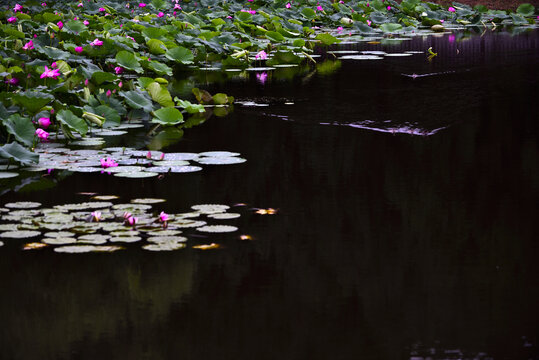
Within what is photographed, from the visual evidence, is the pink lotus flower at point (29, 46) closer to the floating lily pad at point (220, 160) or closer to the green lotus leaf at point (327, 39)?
the floating lily pad at point (220, 160)

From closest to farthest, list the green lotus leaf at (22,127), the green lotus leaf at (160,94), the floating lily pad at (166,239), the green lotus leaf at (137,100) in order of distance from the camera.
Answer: the floating lily pad at (166,239)
the green lotus leaf at (22,127)
the green lotus leaf at (137,100)
the green lotus leaf at (160,94)

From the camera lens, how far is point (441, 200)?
4051 mm

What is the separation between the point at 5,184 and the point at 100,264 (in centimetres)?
128

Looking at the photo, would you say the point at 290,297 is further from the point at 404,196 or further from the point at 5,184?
the point at 5,184

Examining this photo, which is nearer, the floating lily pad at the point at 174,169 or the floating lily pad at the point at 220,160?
the floating lily pad at the point at 174,169

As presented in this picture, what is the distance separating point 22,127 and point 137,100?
1.28 m


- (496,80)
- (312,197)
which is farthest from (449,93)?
(312,197)

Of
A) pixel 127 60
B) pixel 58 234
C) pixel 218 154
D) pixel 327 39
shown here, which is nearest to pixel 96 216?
pixel 58 234

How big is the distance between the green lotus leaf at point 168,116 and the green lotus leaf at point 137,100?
5.6 inches

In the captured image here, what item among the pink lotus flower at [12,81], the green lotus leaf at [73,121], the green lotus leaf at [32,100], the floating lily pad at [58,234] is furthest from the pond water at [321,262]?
the pink lotus flower at [12,81]

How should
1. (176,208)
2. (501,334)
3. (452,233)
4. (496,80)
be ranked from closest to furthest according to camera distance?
(501,334) → (452,233) → (176,208) → (496,80)

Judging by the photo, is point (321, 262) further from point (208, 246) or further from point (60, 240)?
point (60, 240)

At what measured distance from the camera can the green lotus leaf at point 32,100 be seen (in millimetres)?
4902

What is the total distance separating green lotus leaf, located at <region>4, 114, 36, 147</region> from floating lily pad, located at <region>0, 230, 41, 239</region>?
1206mm
